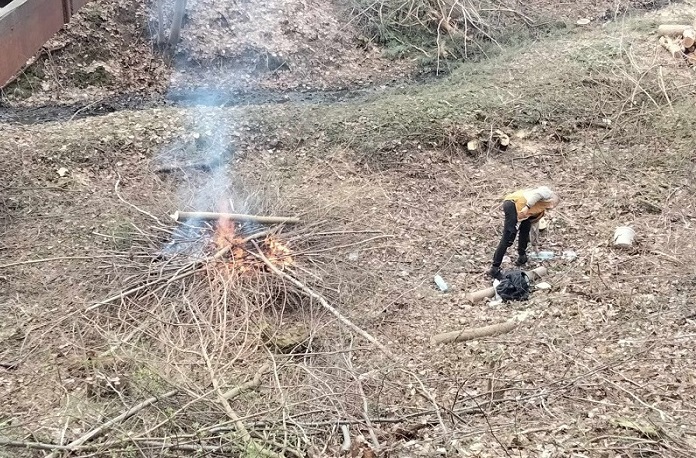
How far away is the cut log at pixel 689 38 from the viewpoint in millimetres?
8789

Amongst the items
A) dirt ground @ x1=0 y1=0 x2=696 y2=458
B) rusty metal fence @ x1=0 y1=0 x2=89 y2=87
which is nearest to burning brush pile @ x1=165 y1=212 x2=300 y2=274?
dirt ground @ x1=0 y1=0 x2=696 y2=458

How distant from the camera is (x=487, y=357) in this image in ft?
15.3

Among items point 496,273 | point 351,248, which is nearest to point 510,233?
point 496,273

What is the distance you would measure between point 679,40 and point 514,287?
5836mm

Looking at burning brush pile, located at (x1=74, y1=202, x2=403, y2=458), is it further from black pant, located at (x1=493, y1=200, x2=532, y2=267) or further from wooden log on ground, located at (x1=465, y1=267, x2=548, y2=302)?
black pant, located at (x1=493, y1=200, x2=532, y2=267)

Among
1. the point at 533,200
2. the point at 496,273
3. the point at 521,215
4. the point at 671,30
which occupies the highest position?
the point at 671,30

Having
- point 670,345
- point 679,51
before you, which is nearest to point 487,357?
point 670,345

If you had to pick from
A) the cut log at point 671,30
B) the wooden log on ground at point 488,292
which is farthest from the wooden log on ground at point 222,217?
the cut log at point 671,30

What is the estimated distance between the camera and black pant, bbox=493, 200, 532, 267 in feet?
17.8

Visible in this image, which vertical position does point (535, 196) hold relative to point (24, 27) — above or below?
below

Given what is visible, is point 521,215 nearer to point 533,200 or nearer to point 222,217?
point 533,200

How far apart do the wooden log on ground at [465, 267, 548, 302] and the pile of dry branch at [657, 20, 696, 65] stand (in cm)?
494

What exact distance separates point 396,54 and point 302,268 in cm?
573

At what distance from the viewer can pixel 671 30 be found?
9172 mm
